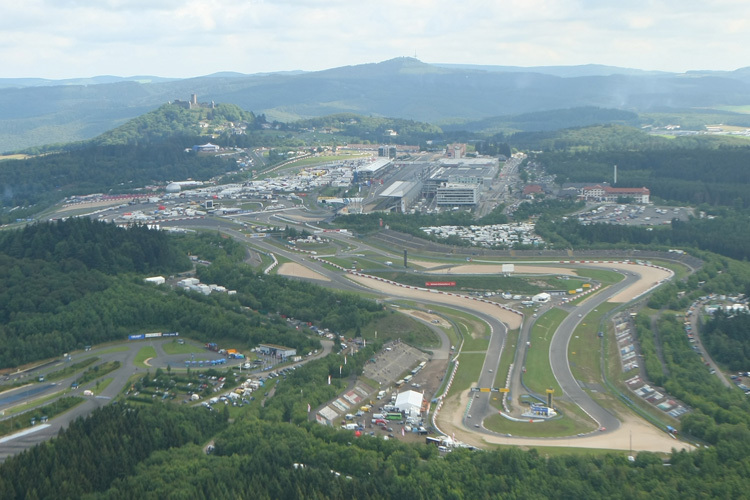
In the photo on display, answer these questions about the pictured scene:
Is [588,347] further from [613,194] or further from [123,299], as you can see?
[613,194]

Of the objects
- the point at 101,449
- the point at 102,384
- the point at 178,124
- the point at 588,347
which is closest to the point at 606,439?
the point at 588,347

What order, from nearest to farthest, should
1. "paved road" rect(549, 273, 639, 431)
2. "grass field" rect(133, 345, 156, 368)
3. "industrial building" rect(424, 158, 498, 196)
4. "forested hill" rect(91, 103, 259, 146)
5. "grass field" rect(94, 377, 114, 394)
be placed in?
"paved road" rect(549, 273, 639, 431), "grass field" rect(94, 377, 114, 394), "grass field" rect(133, 345, 156, 368), "industrial building" rect(424, 158, 498, 196), "forested hill" rect(91, 103, 259, 146)

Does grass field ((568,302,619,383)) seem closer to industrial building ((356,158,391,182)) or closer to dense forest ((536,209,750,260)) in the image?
dense forest ((536,209,750,260))

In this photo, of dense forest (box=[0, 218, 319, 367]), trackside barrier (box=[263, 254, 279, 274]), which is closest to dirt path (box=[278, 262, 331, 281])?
trackside barrier (box=[263, 254, 279, 274])

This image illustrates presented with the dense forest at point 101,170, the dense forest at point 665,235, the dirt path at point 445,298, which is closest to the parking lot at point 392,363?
the dirt path at point 445,298

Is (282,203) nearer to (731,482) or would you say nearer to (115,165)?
(115,165)

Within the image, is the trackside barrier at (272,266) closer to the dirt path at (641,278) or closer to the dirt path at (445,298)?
the dirt path at (445,298)
